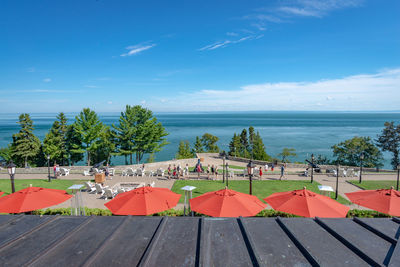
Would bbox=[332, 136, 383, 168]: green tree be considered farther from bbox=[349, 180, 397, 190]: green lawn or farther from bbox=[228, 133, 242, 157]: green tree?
bbox=[349, 180, 397, 190]: green lawn

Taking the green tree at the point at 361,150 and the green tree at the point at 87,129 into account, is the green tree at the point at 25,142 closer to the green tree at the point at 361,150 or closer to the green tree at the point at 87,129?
the green tree at the point at 87,129

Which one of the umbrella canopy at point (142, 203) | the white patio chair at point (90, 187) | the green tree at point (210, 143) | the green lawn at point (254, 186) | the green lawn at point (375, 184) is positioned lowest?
the green tree at point (210, 143)

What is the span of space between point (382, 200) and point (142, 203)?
328 inches

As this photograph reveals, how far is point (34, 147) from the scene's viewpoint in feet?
113

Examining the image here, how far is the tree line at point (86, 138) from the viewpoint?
111ft

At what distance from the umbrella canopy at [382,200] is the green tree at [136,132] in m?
32.0

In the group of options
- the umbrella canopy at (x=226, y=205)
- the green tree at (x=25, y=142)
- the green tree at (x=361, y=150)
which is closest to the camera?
the umbrella canopy at (x=226, y=205)

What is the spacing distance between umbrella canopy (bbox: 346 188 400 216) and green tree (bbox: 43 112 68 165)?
1486 inches

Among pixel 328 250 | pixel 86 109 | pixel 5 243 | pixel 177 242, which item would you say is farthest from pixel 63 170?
pixel 328 250

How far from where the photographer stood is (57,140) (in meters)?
35.1

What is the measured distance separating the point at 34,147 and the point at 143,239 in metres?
39.3

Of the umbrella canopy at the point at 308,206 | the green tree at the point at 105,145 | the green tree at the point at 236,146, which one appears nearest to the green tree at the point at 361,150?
the green tree at the point at 236,146

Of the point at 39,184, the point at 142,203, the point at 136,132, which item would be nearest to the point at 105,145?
the point at 136,132

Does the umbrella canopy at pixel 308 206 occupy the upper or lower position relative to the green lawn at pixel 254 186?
upper
